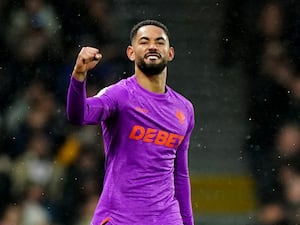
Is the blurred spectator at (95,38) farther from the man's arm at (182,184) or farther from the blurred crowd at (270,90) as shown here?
the man's arm at (182,184)

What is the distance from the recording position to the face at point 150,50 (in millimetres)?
4684

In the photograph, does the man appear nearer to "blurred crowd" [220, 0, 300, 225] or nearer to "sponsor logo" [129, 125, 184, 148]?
"sponsor logo" [129, 125, 184, 148]

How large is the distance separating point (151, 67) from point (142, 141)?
332 millimetres

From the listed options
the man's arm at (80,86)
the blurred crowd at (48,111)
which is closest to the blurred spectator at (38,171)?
the blurred crowd at (48,111)

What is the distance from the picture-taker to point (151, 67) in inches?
184

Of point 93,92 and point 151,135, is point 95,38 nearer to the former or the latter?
point 93,92

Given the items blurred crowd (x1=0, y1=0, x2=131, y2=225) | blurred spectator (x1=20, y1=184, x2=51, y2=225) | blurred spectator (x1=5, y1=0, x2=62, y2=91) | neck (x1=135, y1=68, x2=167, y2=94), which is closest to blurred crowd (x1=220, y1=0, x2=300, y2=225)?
blurred crowd (x1=0, y1=0, x2=131, y2=225)

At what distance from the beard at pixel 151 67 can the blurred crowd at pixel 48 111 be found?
296cm

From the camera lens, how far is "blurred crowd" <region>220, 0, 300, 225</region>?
25.0 ft

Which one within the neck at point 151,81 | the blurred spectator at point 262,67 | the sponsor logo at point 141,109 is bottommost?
the sponsor logo at point 141,109

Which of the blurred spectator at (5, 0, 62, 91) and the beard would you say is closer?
the beard

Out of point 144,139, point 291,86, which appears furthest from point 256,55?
point 144,139

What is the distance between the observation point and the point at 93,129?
25.3 ft

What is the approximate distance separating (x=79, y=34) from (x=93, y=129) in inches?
28.3
